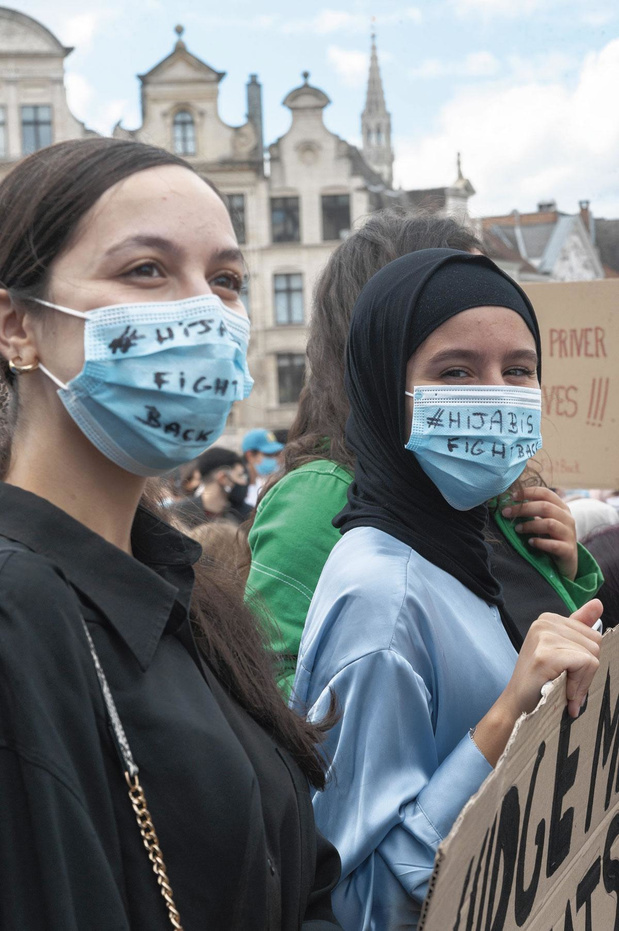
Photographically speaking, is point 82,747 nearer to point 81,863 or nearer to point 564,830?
point 81,863

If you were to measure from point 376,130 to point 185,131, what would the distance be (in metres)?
66.5

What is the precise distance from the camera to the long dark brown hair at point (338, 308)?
2592 mm

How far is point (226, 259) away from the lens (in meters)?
1.55

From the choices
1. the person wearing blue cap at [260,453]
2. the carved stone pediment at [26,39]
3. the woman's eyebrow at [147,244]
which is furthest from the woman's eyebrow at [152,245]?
the carved stone pediment at [26,39]

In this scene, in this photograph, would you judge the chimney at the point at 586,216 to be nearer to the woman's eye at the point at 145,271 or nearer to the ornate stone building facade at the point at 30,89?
the ornate stone building facade at the point at 30,89

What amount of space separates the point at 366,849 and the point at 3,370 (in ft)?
3.06

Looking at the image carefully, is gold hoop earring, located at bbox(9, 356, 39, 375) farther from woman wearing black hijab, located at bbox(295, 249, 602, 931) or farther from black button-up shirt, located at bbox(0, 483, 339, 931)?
woman wearing black hijab, located at bbox(295, 249, 602, 931)

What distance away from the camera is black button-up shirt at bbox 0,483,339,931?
1169 mm

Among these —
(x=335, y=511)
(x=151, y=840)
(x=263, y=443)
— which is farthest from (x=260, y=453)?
(x=151, y=840)

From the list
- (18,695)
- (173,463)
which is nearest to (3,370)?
(173,463)

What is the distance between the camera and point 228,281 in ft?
5.23

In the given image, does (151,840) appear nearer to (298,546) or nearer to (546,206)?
(298,546)

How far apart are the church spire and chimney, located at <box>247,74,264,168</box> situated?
200 ft

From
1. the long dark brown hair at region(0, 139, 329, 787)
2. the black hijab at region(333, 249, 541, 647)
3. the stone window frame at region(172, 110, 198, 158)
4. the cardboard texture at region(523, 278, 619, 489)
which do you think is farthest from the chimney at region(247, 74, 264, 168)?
the long dark brown hair at region(0, 139, 329, 787)
